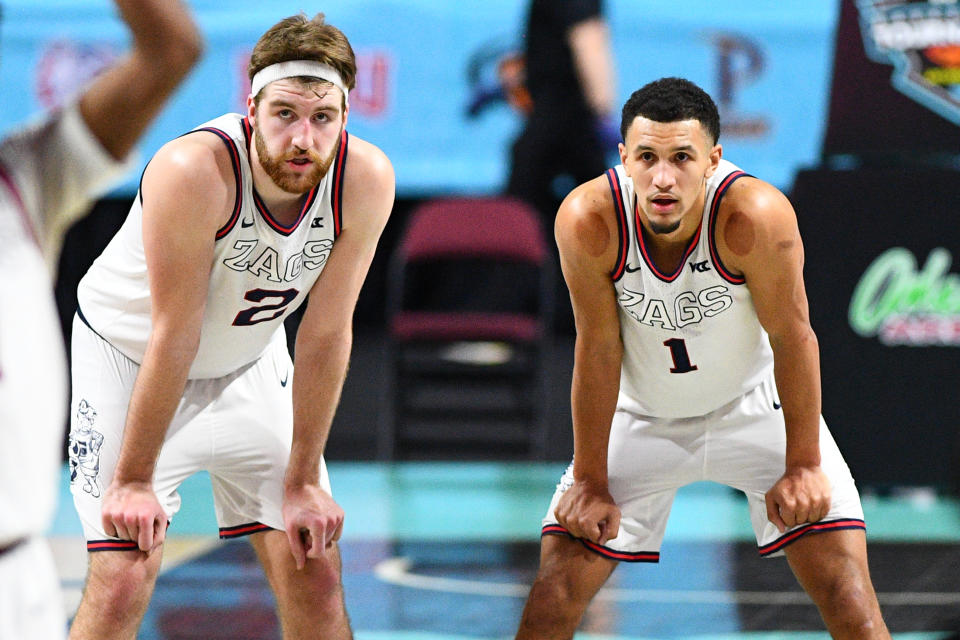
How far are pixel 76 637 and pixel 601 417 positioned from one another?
1.46 metres

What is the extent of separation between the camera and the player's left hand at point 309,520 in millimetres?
3627

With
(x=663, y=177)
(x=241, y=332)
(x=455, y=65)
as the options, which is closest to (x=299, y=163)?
(x=241, y=332)

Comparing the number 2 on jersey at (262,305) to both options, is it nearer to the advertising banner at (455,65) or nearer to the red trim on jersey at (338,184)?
the red trim on jersey at (338,184)

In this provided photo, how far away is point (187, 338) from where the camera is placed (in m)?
3.40

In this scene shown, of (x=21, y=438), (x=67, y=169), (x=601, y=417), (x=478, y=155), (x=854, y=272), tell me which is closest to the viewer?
(x=67, y=169)

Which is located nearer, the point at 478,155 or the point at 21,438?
the point at 21,438

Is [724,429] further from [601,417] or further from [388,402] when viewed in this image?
[388,402]

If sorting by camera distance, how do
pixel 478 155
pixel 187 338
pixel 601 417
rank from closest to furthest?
pixel 187 338 < pixel 601 417 < pixel 478 155

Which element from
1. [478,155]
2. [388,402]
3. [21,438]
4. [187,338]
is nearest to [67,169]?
[21,438]

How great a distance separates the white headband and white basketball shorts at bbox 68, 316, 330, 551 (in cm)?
86

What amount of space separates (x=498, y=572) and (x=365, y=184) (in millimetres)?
2922

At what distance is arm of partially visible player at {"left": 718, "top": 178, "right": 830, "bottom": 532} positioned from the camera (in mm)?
3449

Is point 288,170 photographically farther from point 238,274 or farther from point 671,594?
point 671,594

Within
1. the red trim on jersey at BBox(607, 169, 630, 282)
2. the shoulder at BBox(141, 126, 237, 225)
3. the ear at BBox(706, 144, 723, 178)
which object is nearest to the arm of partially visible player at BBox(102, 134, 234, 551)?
the shoulder at BBox(141, 126, 237, 225)
